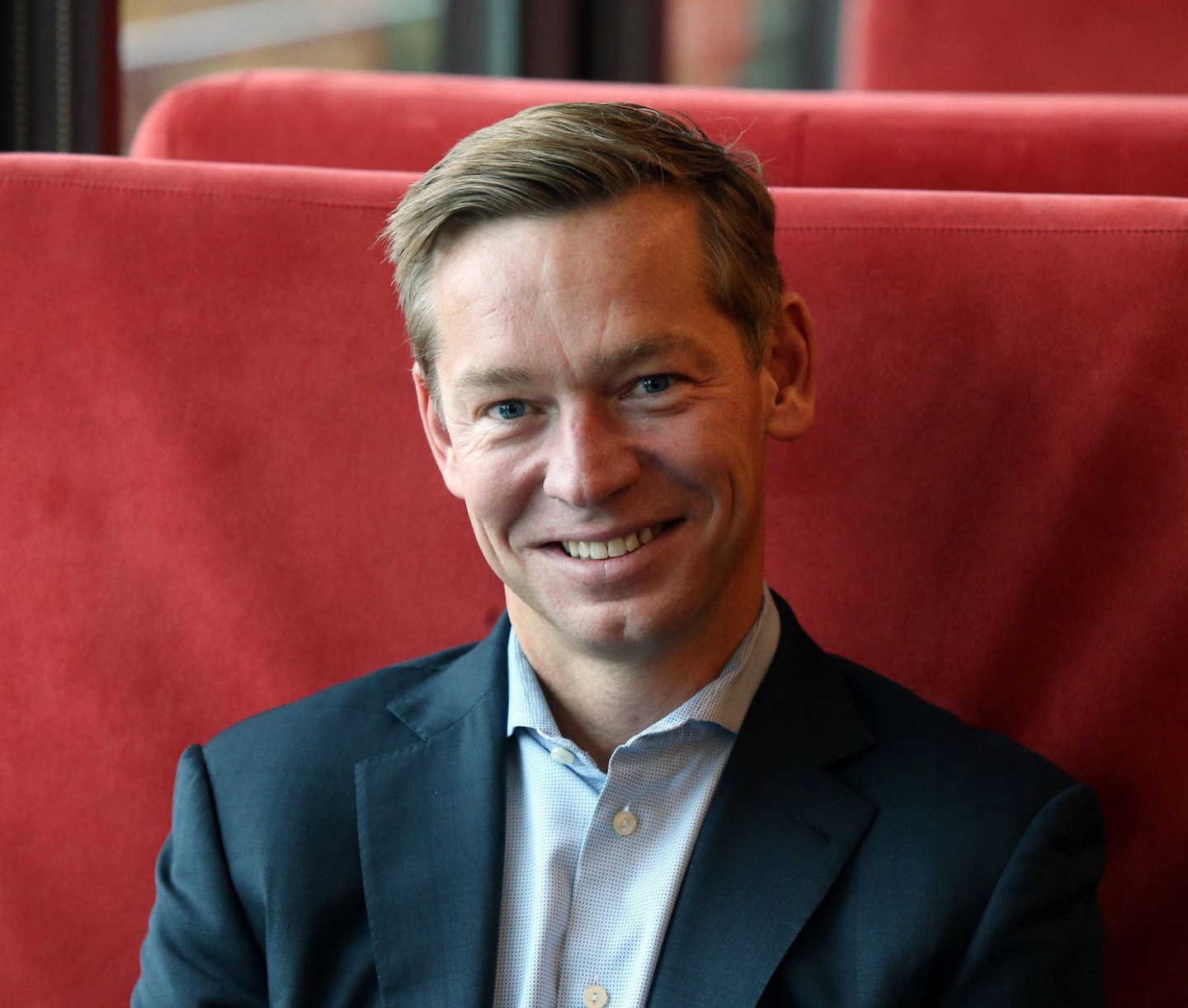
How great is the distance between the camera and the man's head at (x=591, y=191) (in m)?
1.14

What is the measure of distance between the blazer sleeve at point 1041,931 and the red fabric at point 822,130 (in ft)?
2.85

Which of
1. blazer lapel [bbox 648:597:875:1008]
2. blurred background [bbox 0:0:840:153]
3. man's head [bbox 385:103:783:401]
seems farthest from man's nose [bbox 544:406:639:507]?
blurred background [bbox 0:0:840:153]

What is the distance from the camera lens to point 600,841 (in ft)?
3.92

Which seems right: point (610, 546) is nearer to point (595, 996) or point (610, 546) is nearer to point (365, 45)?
point (595, 996)

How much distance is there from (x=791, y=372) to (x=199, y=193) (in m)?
0.65

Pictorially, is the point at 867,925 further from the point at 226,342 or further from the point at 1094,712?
the point at 226,342

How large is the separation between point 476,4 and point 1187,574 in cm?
277

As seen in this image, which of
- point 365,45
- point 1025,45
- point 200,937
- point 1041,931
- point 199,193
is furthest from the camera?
point 365,45

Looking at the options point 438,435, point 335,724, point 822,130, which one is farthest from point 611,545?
point 822,130

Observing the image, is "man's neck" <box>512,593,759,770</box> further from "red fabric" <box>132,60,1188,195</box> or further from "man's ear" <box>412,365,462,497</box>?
"red fabric" <box>132,60,1188,195</box>

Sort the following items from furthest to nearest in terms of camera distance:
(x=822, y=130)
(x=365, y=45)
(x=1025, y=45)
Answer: (x=365, y=45)
(x=1025, y=45)
(x=822, y=130)

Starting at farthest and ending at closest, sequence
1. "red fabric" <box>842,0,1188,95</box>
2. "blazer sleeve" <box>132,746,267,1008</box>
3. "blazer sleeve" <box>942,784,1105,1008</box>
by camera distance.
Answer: "red fabric" <box>842,0,1188,95</box>, "blazer sleeve" <box>132,746,267,1008</box>, "blazer sleeve" <box>942,784,1105,1008</box>

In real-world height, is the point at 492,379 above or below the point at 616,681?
above

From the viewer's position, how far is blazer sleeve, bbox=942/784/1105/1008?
1109 millimetres
